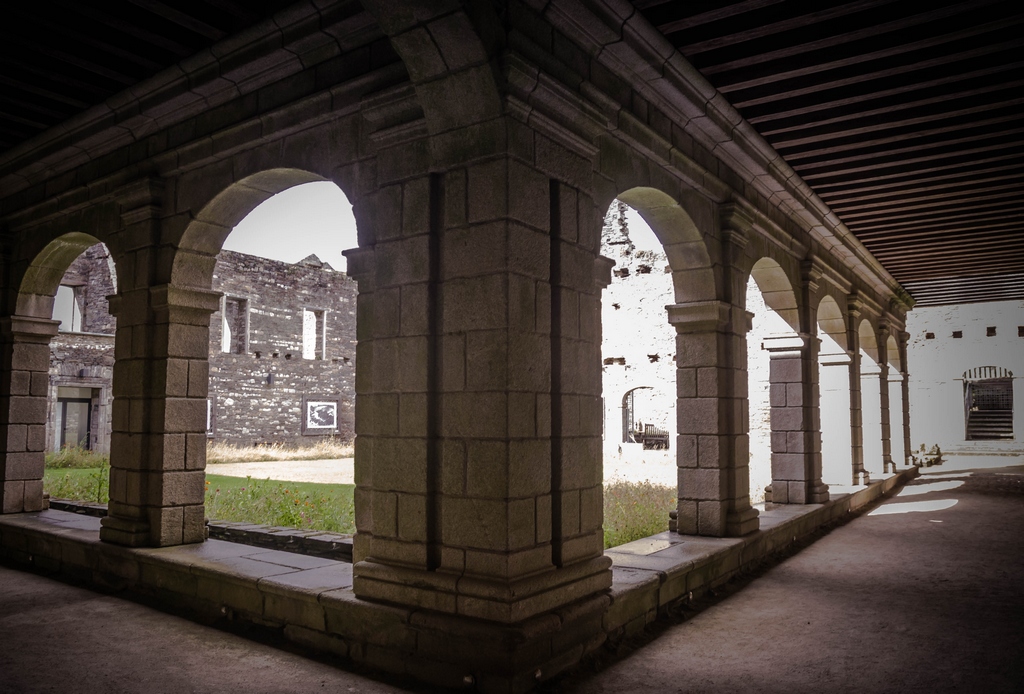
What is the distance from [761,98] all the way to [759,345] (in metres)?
8.38

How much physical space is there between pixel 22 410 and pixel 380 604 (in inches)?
195

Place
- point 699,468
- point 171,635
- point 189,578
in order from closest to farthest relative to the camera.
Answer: point 171,635 < point 189,578 < point 699,468

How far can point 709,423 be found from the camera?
18.0ft

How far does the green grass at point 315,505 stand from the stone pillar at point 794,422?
131 centimetres

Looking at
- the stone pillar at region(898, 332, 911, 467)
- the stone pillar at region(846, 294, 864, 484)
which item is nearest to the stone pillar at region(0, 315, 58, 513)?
the stone pillar at region(846, 294, 864, 484)

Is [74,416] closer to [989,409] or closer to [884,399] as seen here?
[884,399]

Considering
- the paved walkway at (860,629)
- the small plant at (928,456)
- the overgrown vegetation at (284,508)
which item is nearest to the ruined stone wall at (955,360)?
the small plant at (928,456)

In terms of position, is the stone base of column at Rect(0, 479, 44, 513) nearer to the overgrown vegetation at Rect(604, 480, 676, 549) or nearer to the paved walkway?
the overgrown vegetation at Rect(604, 480, 676, 549)

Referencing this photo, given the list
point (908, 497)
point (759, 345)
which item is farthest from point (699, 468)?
point (759, 345)

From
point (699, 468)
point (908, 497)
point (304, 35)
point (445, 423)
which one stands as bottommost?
point (908, 497)

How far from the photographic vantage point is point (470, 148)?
3.29m

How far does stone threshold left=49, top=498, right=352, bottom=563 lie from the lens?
5.35 metres

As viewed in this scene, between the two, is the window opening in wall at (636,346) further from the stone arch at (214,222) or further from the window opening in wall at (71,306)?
the window opening in wall at (71,306)

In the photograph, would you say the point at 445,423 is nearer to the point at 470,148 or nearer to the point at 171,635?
the point at 470,148
